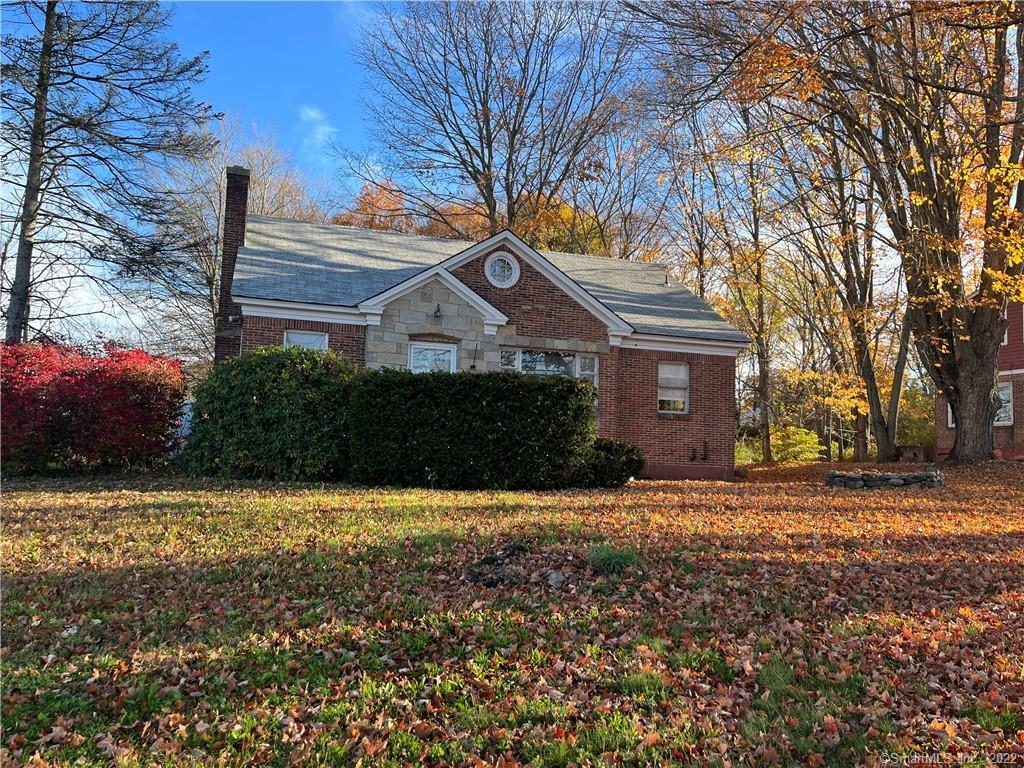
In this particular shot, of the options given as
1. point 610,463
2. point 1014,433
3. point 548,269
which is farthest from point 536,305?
point 1014,433

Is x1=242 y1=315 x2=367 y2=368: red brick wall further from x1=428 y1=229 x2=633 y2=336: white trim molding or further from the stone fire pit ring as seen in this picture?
the stone fire pit ring

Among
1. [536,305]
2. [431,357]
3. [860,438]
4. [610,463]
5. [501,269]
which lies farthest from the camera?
[860,438]

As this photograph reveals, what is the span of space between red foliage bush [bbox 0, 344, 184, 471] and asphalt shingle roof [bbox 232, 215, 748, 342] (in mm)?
2923

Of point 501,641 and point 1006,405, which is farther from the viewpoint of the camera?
point 1006,405

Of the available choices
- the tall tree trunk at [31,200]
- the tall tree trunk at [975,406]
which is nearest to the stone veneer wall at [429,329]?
the tall tree trunk at [31,200]

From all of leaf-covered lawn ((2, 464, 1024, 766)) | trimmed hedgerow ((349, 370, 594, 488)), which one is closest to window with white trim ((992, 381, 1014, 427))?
leaf-covered lawn ((2, 464, 1024, 766))

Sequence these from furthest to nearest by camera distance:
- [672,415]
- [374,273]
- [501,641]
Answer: [672,415]
[374,273]
[501,641]

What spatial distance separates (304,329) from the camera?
15344 millimetres

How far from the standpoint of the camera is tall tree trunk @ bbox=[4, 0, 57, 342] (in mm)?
18328

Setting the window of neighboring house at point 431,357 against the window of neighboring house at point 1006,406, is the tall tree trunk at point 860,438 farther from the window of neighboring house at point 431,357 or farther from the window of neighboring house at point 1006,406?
the window of neighboring house at point 431,357

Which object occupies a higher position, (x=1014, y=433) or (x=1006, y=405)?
(x=1006, y=405)

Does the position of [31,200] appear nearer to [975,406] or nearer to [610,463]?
[610,463]

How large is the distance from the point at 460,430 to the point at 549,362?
5.46 m

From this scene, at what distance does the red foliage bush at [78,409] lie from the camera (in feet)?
41.6
